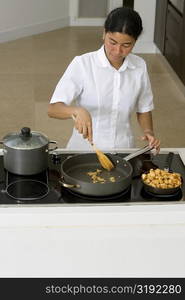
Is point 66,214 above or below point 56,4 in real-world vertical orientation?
above

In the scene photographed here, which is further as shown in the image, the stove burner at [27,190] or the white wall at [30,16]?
the white wall at [30,16]

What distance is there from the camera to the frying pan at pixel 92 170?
1.36 m

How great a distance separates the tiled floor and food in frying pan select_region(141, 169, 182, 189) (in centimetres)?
202

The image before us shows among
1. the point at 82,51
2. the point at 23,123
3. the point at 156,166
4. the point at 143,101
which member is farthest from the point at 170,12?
the point at 156,166

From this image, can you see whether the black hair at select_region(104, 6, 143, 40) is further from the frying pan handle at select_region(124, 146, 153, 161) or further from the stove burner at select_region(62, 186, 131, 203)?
the stove burner at select_region(62, 186, 131, 203)

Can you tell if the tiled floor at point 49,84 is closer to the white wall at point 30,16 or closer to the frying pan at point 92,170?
the white wall at point 30,16

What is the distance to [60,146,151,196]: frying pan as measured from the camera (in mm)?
1363

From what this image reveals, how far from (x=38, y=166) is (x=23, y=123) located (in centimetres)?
250

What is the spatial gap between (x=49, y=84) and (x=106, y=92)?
2.94 meters

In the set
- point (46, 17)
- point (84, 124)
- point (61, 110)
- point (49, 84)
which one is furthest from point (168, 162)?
point (46, 17)

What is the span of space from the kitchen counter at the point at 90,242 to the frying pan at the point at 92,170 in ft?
0.20

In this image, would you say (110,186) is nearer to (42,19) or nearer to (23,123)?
(23,123)

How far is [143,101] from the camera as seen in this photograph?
2.01m

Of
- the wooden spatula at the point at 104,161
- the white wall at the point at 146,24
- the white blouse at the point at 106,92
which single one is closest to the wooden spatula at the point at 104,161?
the wooden spatula at the point at 104,161
